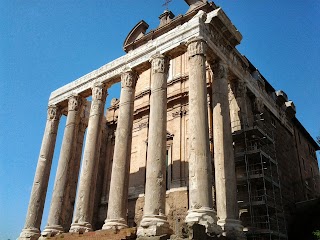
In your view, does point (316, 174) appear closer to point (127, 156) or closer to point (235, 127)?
point (235, 127)

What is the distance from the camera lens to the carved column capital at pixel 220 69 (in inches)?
616

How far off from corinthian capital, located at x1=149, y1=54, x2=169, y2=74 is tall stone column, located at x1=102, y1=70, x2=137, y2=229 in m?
2.04

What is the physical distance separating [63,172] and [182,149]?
6.65 metres

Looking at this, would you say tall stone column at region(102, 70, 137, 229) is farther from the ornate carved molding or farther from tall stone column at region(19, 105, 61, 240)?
the ornate carved molding

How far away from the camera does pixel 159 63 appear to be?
1575 cm

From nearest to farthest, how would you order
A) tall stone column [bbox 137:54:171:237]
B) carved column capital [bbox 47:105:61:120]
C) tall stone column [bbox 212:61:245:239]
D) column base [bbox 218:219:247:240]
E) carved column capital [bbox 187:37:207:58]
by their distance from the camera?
tall stone column [bbox 137:54:171:237] < column base [bbox 218:219:247:240] < tall stone column [bbox 212:61:245:239] < carved column capital [bbox 187:37:207:58] < carved column capital [bbox 47:105:61:120]

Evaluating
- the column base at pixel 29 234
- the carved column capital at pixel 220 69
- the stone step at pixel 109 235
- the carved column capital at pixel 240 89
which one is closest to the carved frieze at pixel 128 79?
the carved column capital at pixel 220 69

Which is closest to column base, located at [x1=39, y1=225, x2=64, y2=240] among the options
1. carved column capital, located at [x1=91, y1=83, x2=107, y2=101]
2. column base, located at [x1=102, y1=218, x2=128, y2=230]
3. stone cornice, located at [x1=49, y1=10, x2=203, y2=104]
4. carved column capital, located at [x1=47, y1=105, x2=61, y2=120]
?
column base, located at [x1=102, y1=218, x2=128, y2=230]

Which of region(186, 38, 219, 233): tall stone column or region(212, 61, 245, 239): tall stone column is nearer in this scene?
region(186, 38, 219, 233): tall stone column

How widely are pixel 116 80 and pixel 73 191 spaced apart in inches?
279

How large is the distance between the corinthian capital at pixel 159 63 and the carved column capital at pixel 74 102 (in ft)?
20.4

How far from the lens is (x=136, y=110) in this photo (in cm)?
2170

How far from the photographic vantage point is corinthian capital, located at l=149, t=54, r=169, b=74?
15.6 metres

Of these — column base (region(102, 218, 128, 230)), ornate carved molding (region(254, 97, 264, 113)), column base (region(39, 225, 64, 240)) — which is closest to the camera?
column base (region(102, 218, 128, 230))
